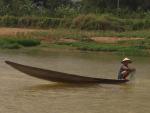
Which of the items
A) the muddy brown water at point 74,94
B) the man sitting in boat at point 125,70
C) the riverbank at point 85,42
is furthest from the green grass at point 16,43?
the man sitting in boat at point 125,70

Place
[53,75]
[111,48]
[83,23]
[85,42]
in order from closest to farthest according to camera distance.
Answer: [53,75], [111,48], [85,42], [83,23]

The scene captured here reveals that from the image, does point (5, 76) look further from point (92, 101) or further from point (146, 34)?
point (146, 34)

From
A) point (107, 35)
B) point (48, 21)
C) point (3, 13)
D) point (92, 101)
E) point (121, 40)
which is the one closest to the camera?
point (92, 101)

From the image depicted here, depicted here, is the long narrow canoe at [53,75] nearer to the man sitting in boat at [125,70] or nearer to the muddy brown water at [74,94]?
the muddy brown water at [74,94]

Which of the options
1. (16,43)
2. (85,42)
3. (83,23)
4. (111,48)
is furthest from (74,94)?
(83,23)

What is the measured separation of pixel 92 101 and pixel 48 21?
25227 mm

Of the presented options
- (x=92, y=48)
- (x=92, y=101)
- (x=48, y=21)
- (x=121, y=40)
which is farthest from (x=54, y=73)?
(x=48, y=21)

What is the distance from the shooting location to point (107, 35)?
30.8 meters

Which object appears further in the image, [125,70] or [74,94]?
[125,70]

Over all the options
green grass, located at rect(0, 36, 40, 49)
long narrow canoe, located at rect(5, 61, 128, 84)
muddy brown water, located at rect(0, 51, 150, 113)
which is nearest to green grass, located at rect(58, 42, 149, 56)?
green grass, located at rect(0, 36, 40, 49)

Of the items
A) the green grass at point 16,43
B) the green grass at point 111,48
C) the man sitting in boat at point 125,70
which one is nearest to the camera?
the man sitting in boat at point 125,70

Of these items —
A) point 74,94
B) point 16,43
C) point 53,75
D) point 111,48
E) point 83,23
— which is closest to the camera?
point 74,94

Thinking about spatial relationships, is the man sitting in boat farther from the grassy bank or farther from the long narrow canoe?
the grassy bank

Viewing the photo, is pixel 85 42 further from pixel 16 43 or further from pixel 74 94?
pixel 74 94
